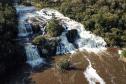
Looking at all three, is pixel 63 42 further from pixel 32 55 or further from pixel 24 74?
pixel 24 74

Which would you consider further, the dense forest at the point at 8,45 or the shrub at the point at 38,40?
the shrub at the point at 38,40

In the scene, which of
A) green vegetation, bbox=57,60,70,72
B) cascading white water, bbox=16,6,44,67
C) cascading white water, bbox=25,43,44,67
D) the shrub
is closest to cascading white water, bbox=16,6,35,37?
cascading white water, bbox=16,6,44,67

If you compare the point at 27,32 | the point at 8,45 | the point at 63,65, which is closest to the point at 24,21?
the point at 27,32

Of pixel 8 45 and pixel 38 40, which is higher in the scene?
pixel 8 45

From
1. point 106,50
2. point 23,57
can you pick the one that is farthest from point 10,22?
point 106,50

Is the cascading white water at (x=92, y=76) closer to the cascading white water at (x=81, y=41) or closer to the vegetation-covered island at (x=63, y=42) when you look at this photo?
the vegetation-covered island at (x=63, y=42)

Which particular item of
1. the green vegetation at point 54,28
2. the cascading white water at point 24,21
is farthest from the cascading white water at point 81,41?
the cascading white water at point 24,21
